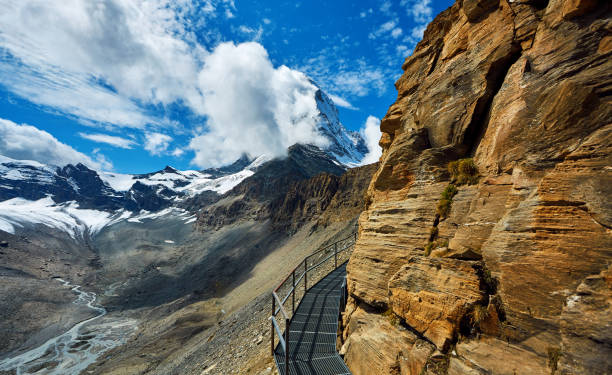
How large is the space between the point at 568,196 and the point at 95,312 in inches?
3512

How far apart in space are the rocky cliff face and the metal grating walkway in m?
0.71

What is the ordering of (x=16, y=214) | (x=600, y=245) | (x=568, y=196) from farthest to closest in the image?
(x=16, y=214), (x=568, y=196), (x=600, y=245)

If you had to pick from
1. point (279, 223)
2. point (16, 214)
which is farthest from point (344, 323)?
point (16, 214)

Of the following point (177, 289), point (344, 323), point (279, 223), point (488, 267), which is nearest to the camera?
point (488, 267)

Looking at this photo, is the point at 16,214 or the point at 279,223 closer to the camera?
the point at 279,223

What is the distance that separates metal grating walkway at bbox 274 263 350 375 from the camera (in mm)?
6832

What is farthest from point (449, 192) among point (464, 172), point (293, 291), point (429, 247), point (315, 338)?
point (293, 291)

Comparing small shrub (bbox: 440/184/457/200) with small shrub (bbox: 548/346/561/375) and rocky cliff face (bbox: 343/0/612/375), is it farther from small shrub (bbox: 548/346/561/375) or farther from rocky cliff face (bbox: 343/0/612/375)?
small shrub (bbox: 548/346/561/375)

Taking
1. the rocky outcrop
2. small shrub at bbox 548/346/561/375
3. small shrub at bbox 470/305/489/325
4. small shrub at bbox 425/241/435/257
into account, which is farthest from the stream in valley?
small shrub at bbox 548/346/561/375

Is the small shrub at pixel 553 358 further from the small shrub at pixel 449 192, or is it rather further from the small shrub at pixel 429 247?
the small shrub at pixel 449 192

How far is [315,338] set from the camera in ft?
26.9

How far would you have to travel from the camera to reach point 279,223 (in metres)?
96.9

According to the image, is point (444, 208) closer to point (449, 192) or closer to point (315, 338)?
point (449, 192)

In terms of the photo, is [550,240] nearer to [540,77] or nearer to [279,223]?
[540,77]
